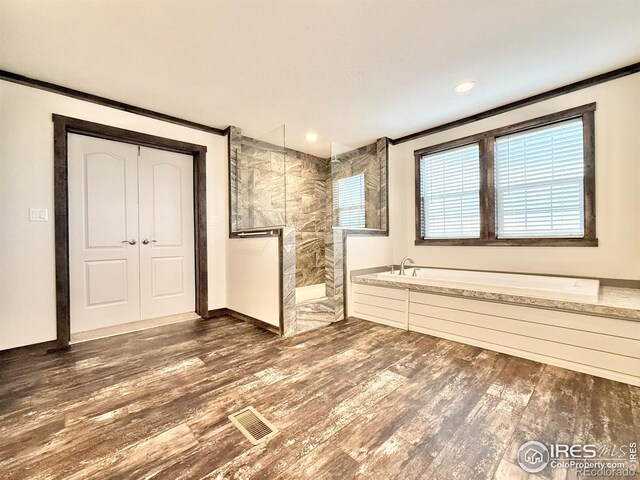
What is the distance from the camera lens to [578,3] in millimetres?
1668

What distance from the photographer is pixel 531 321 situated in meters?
2.13

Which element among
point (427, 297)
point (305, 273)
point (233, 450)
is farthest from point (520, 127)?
point (233, 450)

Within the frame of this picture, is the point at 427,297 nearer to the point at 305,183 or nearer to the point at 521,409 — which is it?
the point at 521,409

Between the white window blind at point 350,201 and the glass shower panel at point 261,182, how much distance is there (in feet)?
2.52

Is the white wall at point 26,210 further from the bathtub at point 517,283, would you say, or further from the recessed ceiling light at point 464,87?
the recessed ceiling light at point 464,87

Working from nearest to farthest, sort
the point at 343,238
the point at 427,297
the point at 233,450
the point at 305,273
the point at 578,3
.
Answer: the point at 233,450
the point at 578,3
the point at 427,297
the point at 343,238
the point at 305,273

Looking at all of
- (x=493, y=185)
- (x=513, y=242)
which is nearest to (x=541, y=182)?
(x=493, y=185)

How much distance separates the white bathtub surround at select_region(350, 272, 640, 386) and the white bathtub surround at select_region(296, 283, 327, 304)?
735 millimetres

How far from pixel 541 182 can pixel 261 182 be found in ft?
10.0

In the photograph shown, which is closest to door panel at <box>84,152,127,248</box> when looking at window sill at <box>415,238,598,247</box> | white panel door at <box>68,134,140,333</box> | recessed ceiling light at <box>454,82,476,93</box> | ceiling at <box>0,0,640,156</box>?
white panel door at <box>68,134,140,333</box>

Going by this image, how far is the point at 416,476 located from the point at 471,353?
4.78 feet

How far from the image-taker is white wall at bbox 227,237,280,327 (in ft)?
9.36

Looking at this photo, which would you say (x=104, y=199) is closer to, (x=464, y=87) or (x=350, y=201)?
(x=350, y=201)

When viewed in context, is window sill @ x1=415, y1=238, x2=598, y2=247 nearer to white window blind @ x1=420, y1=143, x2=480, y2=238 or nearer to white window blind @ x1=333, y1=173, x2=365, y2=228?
white window blind @ x1=420, y1=143, x2=480, y2=238
